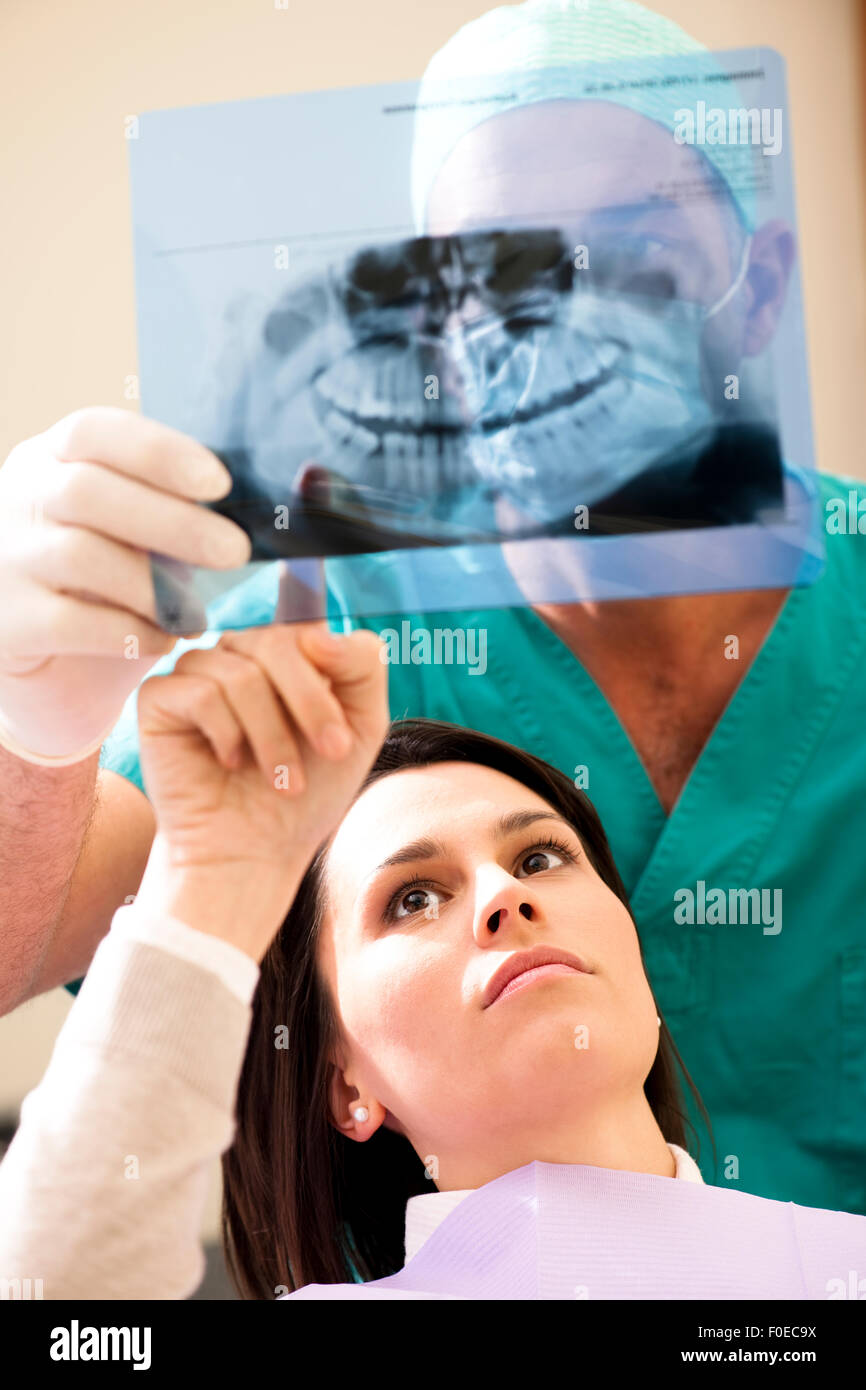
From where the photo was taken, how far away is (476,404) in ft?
1.96

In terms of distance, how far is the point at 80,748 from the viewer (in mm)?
589

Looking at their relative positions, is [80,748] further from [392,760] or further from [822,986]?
[822,986]

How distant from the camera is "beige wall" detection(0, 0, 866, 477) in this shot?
72 centimetres

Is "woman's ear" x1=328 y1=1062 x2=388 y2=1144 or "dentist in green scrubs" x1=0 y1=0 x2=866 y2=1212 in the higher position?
"dentist in green scrubs" x1=0 y1=0 x2=866 y2=1212

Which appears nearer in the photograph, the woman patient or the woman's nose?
the woman patient

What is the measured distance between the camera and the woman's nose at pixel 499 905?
617mm

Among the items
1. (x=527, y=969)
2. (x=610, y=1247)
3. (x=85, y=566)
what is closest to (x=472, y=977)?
(x=527, y=969)

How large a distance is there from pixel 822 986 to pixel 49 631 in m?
0.50

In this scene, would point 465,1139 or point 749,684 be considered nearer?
point 465,1139

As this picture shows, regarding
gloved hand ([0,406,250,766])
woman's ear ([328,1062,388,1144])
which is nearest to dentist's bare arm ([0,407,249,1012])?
gloved hand ([0,406,250,766])

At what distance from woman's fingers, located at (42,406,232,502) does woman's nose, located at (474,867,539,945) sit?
0.25m

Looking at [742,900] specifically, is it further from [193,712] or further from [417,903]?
[193,712]
